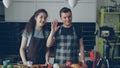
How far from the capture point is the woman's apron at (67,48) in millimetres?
1835

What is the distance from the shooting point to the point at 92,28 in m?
2.24

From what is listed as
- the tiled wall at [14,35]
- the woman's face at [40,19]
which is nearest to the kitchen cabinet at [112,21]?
the tiled wall at [14,35]

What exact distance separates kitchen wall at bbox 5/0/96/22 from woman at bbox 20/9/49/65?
28 centimetres

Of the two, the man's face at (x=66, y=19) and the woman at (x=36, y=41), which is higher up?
the man's face at (x=66, y=19)

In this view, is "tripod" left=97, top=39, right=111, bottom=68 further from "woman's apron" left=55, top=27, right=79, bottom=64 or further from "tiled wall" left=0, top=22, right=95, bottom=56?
"woman's apron" left=55, top=27, right=79, bottom=64

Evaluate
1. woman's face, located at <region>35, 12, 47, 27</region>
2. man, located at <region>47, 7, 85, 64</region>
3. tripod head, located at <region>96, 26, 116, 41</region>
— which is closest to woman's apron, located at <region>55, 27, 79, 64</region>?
man, located at <region>47, 7, 85, 64</region>

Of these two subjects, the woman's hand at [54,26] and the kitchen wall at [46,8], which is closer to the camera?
the woman's hand at [54,26]

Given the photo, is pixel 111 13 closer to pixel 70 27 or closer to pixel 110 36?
pixel 110 36

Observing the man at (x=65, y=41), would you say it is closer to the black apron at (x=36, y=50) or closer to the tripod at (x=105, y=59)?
the black apron at (x=36, y=50)

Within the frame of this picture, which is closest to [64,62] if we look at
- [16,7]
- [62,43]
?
[62,43]

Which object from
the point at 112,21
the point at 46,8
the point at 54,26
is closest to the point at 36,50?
the point at 54,26

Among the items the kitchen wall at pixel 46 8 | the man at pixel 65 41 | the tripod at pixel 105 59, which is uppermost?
the kitchen wall at pixel 46 8

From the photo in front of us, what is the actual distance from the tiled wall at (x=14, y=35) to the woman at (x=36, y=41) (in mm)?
142

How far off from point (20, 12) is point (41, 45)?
493mm
